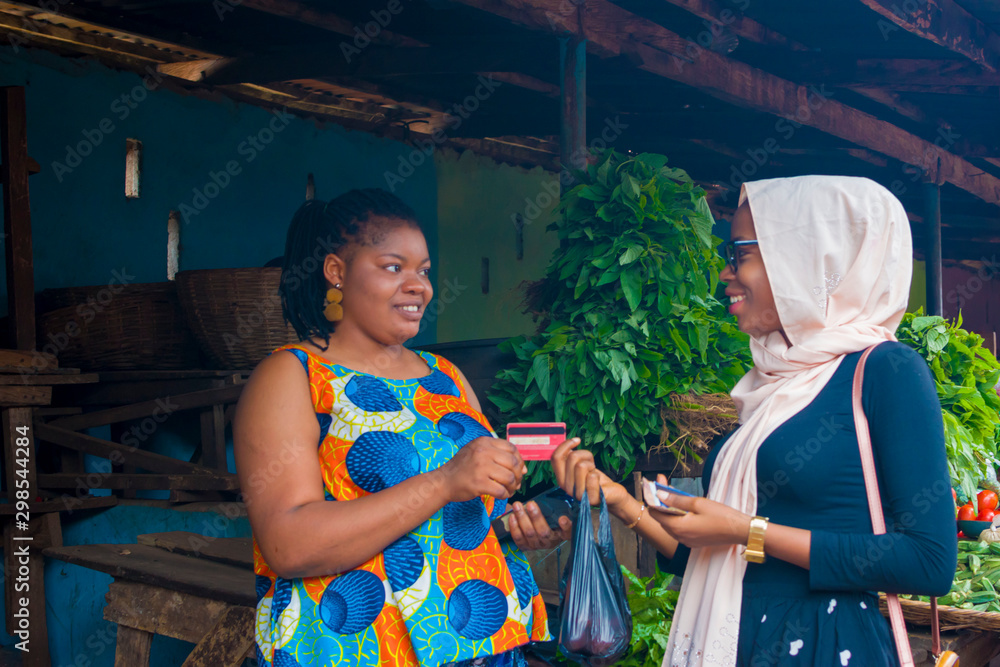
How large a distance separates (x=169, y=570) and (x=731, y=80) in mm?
3940

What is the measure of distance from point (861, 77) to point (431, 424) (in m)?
4.53

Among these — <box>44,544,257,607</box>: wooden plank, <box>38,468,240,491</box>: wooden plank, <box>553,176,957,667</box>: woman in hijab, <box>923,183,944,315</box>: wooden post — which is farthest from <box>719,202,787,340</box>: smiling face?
<box>923,183,944,315</box>: wooden post

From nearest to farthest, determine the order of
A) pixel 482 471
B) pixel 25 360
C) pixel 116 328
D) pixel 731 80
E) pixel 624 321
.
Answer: pixel 482 471 < pixel 624 321 < pixel 25 360 < pixel 116 328 < pixel 731 80

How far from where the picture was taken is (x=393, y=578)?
152 cm

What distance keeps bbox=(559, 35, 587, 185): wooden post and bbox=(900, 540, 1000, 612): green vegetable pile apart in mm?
2239

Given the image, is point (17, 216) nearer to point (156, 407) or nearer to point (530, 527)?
point (156, 407)

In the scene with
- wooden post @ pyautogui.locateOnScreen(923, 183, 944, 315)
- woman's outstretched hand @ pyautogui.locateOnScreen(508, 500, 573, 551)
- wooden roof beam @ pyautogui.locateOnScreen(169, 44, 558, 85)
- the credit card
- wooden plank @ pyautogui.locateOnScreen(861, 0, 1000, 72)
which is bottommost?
woman's outstretched hand @ pyautogui.locateOnScreen(508, 500, 573, 551)

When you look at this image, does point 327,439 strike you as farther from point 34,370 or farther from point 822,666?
point 34,370

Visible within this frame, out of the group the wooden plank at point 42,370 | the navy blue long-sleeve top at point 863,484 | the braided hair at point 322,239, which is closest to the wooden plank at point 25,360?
the wooden plank at point 42,370

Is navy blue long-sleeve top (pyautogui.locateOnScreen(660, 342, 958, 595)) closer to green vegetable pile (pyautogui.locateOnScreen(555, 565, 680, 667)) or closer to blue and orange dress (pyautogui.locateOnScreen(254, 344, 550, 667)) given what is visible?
blue and orange dress (pyautogui.locateOnScreen(254, 344, 550, 667))

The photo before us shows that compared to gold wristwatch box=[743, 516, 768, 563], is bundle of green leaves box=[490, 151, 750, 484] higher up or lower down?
higher up

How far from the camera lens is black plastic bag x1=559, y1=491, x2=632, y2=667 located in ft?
5.24

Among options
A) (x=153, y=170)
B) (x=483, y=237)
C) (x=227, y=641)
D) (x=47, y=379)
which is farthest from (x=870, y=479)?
(x=483, y=237)

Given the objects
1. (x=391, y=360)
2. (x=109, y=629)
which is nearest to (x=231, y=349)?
(x=109, y=629)
